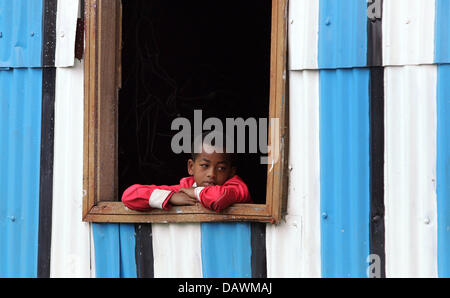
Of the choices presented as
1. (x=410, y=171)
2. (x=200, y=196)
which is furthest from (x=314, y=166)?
(x=200, y=196)

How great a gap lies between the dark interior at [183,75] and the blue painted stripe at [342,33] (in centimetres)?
293

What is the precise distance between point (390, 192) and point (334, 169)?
0.31 meters

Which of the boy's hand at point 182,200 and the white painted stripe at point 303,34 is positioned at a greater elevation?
the white painted stripe at point 303,34

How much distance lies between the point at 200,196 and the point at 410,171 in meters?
1.12

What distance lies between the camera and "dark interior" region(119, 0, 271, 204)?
6.38 metres

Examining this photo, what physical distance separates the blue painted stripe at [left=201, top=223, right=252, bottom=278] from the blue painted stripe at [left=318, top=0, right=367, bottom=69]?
1.03 metres

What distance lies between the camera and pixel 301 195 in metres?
3.63

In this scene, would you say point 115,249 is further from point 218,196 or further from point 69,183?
point 218,196

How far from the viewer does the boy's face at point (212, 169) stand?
4.13 m

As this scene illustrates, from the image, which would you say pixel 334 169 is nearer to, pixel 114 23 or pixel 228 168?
pixel 228 168

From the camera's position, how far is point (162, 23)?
6.49 m

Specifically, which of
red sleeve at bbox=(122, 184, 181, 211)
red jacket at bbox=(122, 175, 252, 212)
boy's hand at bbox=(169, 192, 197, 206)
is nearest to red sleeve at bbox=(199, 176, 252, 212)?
red jacket at bbox=(122, 175, 252, 212)

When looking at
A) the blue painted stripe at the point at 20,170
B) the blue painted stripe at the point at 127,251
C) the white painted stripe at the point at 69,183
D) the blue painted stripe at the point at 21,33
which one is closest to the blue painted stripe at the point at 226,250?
the blue painted stripe at the point at 127,251

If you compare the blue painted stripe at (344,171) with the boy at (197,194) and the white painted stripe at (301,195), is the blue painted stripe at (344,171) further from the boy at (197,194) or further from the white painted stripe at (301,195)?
the boy at (197,194)
